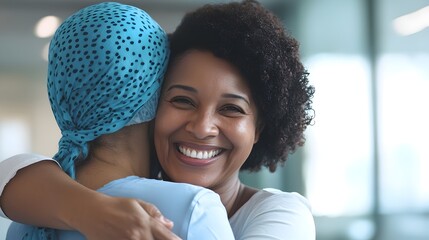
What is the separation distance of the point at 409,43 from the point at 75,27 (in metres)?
3.99

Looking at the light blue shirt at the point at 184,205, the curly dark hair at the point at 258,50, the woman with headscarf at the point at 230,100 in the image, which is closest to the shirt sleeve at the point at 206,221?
A: the light blue shirt at the point at 184,205

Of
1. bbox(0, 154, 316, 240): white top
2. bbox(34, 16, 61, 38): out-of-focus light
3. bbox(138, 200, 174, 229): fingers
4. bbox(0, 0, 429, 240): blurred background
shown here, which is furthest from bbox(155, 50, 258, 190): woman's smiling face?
bbox(34, 16, 61, 38): out-of-focus light

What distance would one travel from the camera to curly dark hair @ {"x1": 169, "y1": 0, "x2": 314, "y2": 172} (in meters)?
1.25

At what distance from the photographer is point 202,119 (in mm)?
1187

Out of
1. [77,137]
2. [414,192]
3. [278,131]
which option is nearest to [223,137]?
[278,131]

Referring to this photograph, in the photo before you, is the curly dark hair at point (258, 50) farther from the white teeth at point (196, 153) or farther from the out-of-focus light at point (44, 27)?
the out-of-focus light at point (44, 27)

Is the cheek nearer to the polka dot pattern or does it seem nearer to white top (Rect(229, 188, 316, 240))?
white top (Rect(229, 188, 316, 240))

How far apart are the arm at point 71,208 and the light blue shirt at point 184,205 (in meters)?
0.06

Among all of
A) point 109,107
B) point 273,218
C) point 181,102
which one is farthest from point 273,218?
point 109,107

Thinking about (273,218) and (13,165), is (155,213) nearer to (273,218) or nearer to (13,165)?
(13,165)

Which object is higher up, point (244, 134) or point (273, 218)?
point (244, 134)

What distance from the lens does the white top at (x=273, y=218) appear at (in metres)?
1.17

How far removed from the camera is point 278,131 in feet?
4.71

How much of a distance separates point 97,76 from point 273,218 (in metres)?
0.47
